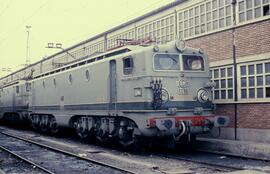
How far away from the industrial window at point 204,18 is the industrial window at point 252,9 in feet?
1.86

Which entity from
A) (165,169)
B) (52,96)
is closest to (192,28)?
(52,96)

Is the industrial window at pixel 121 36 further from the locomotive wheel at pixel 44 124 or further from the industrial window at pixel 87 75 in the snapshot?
the industrial window at pixel 87 75

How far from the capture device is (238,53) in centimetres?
1433

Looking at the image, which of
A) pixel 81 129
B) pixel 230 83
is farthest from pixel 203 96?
pixel 81 129

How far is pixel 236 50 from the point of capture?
47.3 feet

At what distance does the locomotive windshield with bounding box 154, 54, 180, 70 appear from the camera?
12077 mm

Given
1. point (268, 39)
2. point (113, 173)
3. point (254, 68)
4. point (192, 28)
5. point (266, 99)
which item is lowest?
point (113, 173)

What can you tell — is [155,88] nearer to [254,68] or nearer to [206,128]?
[206,128]

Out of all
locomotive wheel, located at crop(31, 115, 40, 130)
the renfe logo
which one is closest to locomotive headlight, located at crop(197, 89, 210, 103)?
the renfe logo

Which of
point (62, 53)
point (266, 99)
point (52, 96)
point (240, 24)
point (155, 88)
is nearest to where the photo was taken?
point (155, 88)

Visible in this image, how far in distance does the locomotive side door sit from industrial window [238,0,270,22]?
4.95m

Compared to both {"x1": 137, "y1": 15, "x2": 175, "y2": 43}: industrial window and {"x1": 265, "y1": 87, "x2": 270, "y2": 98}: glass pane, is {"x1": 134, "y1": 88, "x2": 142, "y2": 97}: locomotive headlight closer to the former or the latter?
{"x1": 265, "y1": 87, "x2": 270, "y2": 98}: glass pane

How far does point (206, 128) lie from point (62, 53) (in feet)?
80.7

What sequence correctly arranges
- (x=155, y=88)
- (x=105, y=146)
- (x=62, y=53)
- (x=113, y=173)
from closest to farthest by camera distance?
(x=113, y=173) → (x=155, y=88) → (x=105, y=146) → (x=62, y=53)
